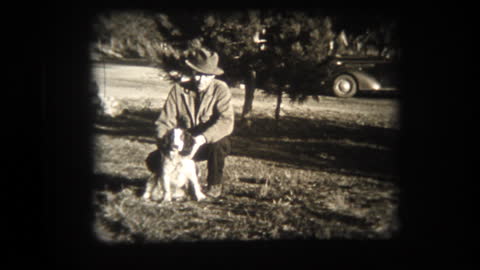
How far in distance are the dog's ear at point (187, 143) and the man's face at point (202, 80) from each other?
1.26 feet

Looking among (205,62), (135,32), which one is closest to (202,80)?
(205,62)

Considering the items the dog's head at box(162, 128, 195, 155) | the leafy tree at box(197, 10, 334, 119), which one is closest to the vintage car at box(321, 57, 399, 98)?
the leafy tree at box(197, 10, 334, 119)

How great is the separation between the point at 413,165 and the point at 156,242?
211cm

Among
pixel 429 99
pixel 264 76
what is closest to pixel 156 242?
pixel 264 76

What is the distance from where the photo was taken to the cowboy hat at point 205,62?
3008 millimetres

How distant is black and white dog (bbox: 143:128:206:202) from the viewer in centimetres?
290

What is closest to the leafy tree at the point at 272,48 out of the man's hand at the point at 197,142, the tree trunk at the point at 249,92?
the tree trunk at the point at 249,92

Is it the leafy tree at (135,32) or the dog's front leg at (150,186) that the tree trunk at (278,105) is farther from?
the dog's front leg at (150,186)

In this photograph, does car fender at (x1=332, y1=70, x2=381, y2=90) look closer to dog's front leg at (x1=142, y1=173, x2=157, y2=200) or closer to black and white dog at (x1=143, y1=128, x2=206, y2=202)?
black and white dog at (x1=143, y1=128, x2=206, y2=202)

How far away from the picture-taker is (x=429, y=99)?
3.38m

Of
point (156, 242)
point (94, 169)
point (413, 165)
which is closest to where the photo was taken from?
point (156, 242)

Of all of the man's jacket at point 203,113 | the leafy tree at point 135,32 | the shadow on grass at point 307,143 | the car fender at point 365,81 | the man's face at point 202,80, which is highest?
the leafy tree at point 135,32

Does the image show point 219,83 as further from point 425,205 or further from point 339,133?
point 425,205

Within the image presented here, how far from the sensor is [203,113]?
10.3 feet
